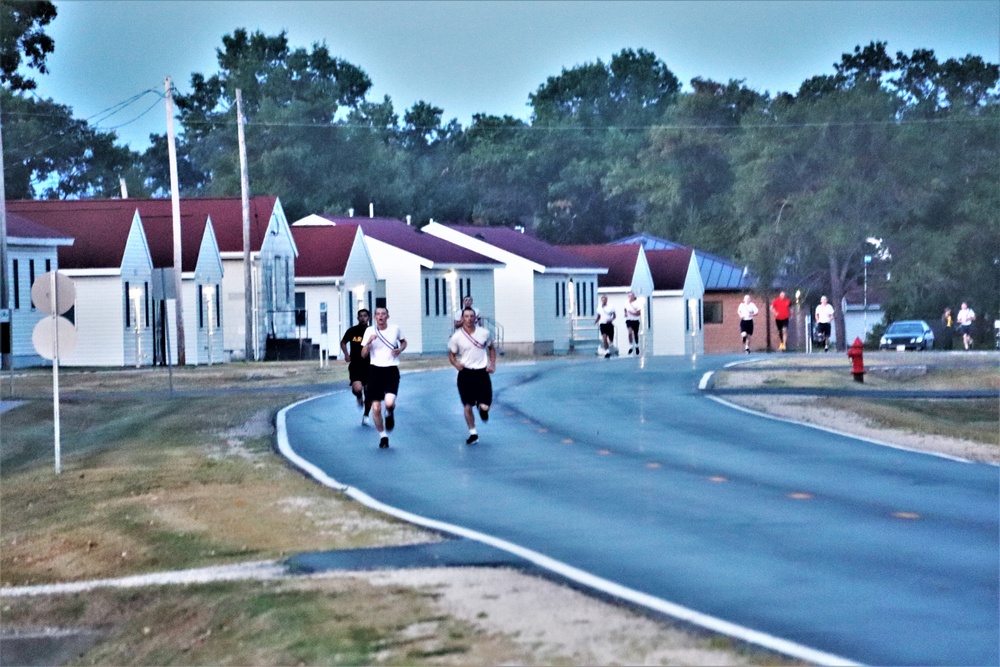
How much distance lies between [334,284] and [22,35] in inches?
929

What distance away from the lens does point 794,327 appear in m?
86.5

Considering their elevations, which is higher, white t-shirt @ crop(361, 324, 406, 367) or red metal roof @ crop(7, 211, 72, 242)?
red metal roof @ crop(7, 211, 72, 242)

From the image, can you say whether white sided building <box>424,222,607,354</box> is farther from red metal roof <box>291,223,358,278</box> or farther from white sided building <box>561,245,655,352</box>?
red metal roof <box>291,223,358,278</box>

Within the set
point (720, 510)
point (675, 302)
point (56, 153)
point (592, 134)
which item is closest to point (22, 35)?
point (720, 510)

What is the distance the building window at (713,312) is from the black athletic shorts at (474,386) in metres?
64.2

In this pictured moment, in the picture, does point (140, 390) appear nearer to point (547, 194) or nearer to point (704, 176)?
point (704, 176)

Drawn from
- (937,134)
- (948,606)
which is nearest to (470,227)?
(937,134)

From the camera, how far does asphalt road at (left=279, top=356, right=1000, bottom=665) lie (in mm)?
10406

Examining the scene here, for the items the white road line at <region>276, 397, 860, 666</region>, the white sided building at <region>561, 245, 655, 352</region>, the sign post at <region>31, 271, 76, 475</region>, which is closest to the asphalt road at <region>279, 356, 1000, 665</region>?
the white road line at <region>276, 397, 860, 666</region>

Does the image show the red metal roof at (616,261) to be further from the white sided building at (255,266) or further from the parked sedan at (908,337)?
the white sided building at (255,266)

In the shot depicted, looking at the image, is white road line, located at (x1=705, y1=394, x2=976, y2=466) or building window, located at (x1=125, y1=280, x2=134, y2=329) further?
building window, located at (x1=125, y1=280, x2=134, y2=329)

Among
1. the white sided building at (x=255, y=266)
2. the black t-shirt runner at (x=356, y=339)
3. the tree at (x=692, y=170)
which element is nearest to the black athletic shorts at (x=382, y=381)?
the black t-shirt runner at (x=356, y=339)

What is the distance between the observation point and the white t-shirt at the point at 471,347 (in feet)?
77.2

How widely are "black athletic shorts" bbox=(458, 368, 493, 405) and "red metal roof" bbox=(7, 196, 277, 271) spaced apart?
3140cm
